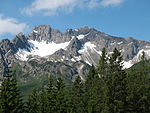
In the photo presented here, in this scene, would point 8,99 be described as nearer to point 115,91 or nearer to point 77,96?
point 115,91

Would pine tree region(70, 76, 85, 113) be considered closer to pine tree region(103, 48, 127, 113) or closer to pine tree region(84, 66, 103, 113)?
pine tree region(84, 66, 103, 113)

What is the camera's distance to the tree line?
5025 centimetres

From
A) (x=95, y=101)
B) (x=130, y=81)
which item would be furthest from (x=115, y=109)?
(x=130, y=81)

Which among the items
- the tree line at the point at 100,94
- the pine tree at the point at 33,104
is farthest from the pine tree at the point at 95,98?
the pine tree at the point at 33,104

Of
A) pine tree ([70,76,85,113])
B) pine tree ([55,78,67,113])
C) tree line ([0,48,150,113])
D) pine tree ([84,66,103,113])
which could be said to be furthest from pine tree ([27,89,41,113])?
pine tree ([84,66,103,113])

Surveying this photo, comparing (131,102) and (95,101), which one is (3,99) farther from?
(131,102)

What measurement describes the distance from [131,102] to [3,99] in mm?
26375

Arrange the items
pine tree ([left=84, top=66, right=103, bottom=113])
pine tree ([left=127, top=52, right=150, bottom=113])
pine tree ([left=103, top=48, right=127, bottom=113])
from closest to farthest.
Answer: pine tree ([left=103, top=48, right=127, bottom=113]), pine tree ([left=84, top=66, right=103, bottom=113]), pine tree ([left=127, top=52, right=150, bottom=113])

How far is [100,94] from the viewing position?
6338 centimetres

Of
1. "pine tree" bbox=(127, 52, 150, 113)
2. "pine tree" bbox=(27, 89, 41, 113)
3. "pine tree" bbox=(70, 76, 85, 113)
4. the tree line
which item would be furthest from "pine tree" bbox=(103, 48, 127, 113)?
"pine tree" bbox=(27, 89, 41, 113)

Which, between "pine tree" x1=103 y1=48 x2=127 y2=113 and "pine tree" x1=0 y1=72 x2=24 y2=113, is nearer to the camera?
"pine tree" x1=103 y1=48 x2=127 y2=113

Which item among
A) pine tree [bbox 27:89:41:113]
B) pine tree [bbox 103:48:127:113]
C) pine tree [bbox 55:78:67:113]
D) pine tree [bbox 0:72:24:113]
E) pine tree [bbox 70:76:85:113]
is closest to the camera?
pine tree [bbox 103:48:127:113]

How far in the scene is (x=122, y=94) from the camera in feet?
166

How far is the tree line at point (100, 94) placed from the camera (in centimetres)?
5025
